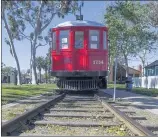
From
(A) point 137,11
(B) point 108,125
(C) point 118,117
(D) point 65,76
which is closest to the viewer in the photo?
(B) point 108,125

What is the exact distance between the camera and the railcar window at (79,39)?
16.5 metres

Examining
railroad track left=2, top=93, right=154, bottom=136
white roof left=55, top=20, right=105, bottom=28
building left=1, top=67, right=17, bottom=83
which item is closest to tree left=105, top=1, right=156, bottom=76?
building left=1, top=67, right=17, bottom=83

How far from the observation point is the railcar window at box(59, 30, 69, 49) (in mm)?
16625

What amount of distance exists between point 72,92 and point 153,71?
103 ft

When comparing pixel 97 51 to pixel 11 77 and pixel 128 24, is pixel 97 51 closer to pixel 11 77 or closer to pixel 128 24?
pixel 11 77

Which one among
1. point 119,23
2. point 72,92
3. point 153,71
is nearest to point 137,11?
point 119,23

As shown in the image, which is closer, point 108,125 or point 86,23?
point 108,125

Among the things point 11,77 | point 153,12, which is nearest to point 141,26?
point 153,12

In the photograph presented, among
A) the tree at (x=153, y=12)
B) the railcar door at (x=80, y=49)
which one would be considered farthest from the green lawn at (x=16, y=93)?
the tree at (x=153, y=12)

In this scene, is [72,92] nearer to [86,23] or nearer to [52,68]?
[52,68]

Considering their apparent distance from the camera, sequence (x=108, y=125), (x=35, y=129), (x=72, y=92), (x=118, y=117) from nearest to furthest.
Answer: (x=35, y=129), (x=108, y=125), (x=118, y=117), (x=72, y=92)

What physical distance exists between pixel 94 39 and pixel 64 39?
1.34m

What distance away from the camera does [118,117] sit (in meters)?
7.90

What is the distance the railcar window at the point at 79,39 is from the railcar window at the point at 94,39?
14.1 inches
